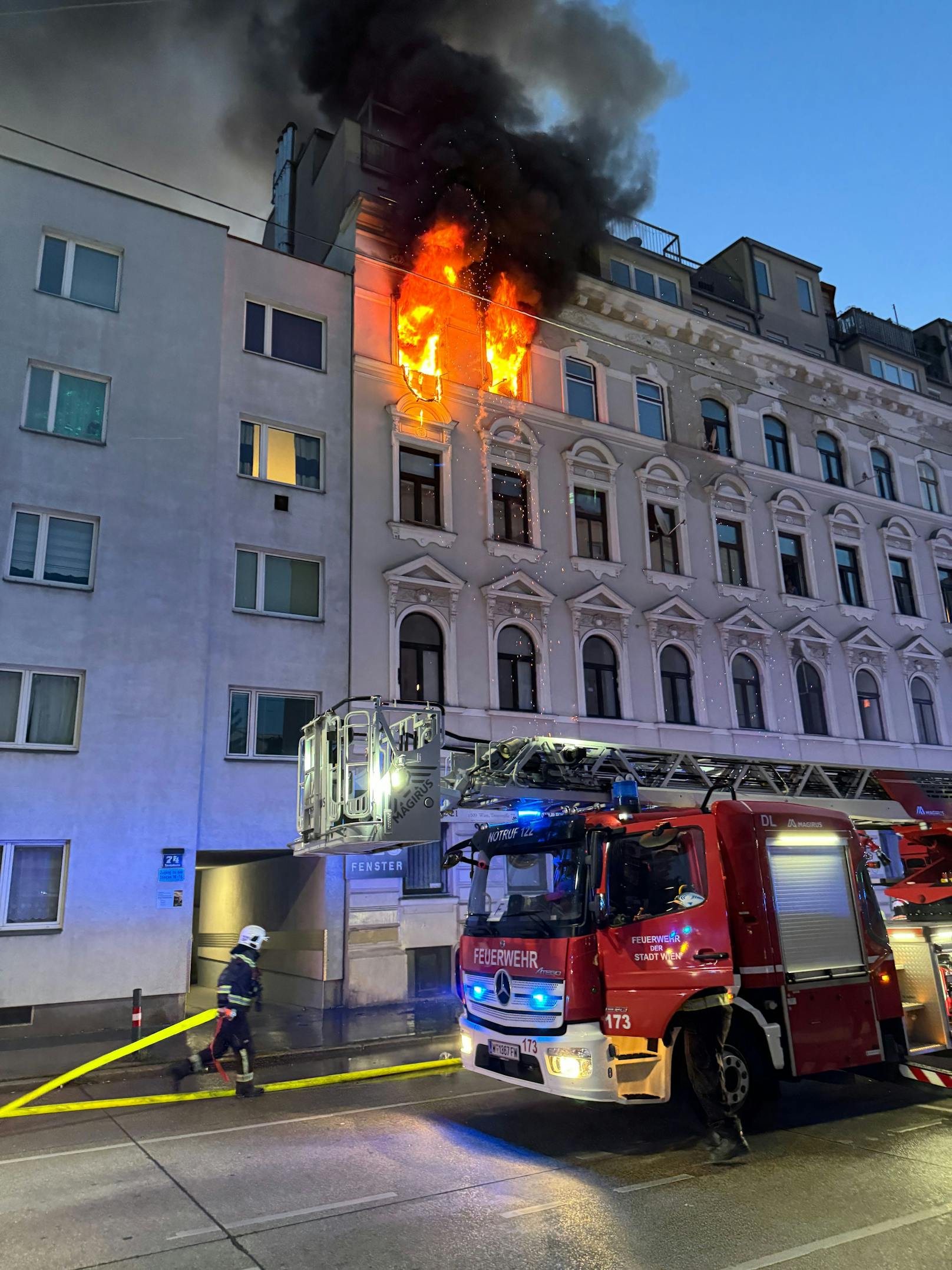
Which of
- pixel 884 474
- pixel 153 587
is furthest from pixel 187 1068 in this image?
pixel 884 474

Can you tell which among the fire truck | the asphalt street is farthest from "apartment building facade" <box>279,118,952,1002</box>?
the asphalt street

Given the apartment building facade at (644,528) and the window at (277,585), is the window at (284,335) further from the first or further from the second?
the window at (277,585)

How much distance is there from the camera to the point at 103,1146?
7520mm

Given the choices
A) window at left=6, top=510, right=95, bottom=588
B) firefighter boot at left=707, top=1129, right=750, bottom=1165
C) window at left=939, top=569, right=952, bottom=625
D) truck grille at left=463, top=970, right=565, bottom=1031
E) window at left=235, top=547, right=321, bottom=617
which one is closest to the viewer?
firefighter boot at left=707, top=1129, right=750, bottom=1165

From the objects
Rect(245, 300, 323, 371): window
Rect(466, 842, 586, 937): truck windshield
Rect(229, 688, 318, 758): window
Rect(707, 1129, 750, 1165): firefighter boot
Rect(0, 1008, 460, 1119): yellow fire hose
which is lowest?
Rect(707, 1129, 750, 1165): firefighter boot

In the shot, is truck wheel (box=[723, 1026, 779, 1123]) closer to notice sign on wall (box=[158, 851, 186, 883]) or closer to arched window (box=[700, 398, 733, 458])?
notice sign on wall (box=[158, 851, 186, 883])

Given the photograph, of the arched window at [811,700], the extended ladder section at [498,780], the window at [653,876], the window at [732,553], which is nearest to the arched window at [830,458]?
the window at [732,553]

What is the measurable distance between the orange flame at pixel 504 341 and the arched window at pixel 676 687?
685cm

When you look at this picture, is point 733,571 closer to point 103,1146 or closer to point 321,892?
point 321,892

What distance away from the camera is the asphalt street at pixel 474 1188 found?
5082mm

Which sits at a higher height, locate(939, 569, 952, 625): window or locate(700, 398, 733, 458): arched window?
locate(700, 398, 733, 458): arched window

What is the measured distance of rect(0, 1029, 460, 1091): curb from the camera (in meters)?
10.5

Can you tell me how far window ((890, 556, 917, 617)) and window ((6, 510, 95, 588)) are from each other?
66.7 ft

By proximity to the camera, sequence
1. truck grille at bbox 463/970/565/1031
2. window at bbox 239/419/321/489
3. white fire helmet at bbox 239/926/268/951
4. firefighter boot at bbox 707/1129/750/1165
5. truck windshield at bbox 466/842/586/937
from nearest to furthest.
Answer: firefighter boot at bbox 707/1129/750/1165
truck grille at bbox 463/970/565/1031
truck windshield at bbox 466/842/586/937
white fire helmet at bbox 239/926/268/951
window at bbox 239/419/321/489
